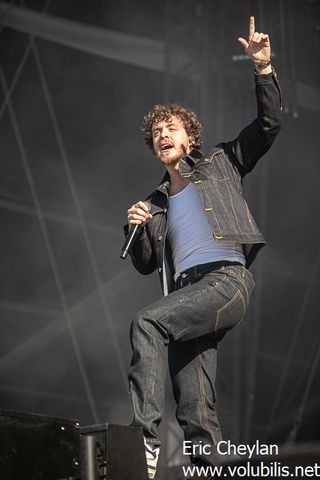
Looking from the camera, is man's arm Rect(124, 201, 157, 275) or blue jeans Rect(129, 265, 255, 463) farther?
man's arm Rect(124, 201, 157, 275)

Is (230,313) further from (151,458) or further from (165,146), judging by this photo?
(165,146)

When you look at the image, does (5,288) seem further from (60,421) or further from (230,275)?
(60,421)

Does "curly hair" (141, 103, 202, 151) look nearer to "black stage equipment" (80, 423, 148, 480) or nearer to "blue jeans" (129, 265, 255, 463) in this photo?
"blue jeans" (129, 265, 255, 463)

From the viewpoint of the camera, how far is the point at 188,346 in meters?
2.57

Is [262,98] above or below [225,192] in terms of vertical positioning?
above

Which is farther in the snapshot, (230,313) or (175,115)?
(175,115)

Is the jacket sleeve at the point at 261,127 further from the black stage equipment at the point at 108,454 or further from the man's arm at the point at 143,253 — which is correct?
the black stage equipment at the point at 108,454

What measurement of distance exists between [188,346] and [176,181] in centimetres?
63

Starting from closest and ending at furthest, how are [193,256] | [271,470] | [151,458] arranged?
[271,470], [151,458], [193,256]

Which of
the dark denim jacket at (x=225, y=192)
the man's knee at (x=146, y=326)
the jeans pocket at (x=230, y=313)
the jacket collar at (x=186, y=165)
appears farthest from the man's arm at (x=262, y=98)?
the man's knee at (x=146, y=326)

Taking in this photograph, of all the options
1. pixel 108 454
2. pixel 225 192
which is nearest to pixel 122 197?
Result: pixel 225 192

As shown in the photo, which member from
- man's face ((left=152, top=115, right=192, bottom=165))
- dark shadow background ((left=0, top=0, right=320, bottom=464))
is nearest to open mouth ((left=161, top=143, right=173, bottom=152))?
man's face ((left=152, top=115, right=192, bottom=165))

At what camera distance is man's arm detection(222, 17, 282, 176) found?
2.66m

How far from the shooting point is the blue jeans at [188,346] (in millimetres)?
2279
